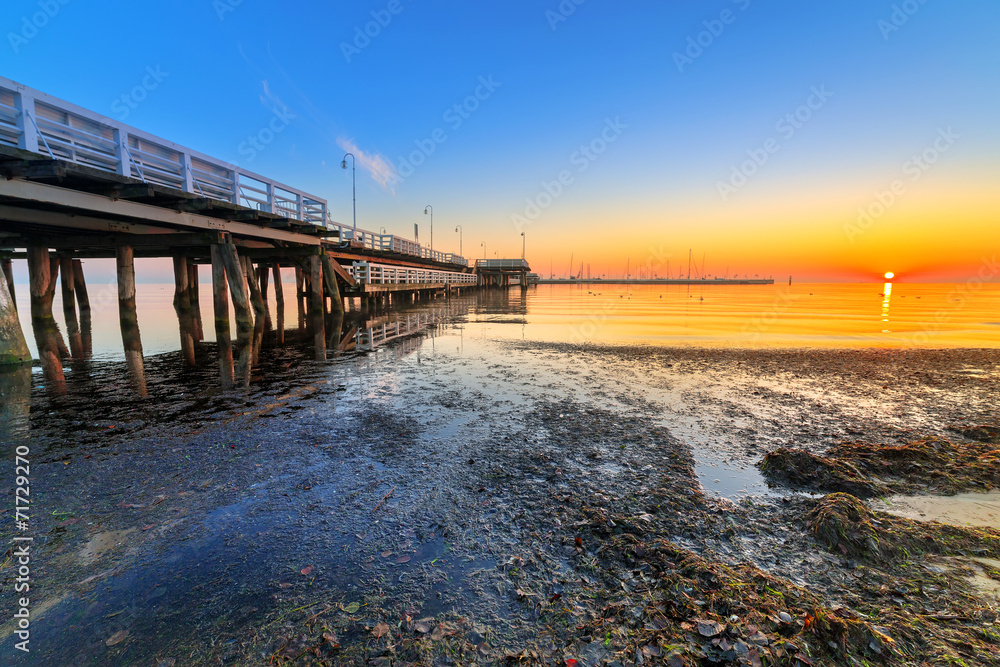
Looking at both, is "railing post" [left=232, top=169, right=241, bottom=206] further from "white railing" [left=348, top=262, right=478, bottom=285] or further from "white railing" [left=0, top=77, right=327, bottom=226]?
"white railing" [left=348, top=262, right=478, bottom=285]

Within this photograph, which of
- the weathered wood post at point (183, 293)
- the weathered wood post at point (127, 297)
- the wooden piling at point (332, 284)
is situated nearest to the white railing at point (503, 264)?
the wooden piling at point (332, 284)

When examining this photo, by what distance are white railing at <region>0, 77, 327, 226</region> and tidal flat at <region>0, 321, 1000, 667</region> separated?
18.5 ft

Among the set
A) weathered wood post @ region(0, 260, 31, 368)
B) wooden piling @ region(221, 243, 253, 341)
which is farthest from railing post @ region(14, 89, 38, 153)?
wooden piling @ region(221, 243, 253, 341)

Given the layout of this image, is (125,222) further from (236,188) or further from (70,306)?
(70,306)

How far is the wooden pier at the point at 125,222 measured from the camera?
8.73 m

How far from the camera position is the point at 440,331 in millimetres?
19188

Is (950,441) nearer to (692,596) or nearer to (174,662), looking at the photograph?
(692,596)

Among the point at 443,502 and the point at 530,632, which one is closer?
the point at 530,632

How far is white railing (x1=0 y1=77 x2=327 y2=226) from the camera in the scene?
8.09 meters

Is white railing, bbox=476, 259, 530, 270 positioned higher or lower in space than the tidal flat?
higher

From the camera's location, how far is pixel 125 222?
1341 cm

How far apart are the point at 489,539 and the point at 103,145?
44.3 ft

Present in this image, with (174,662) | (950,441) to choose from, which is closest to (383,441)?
(174,662)

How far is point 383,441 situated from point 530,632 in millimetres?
3905
